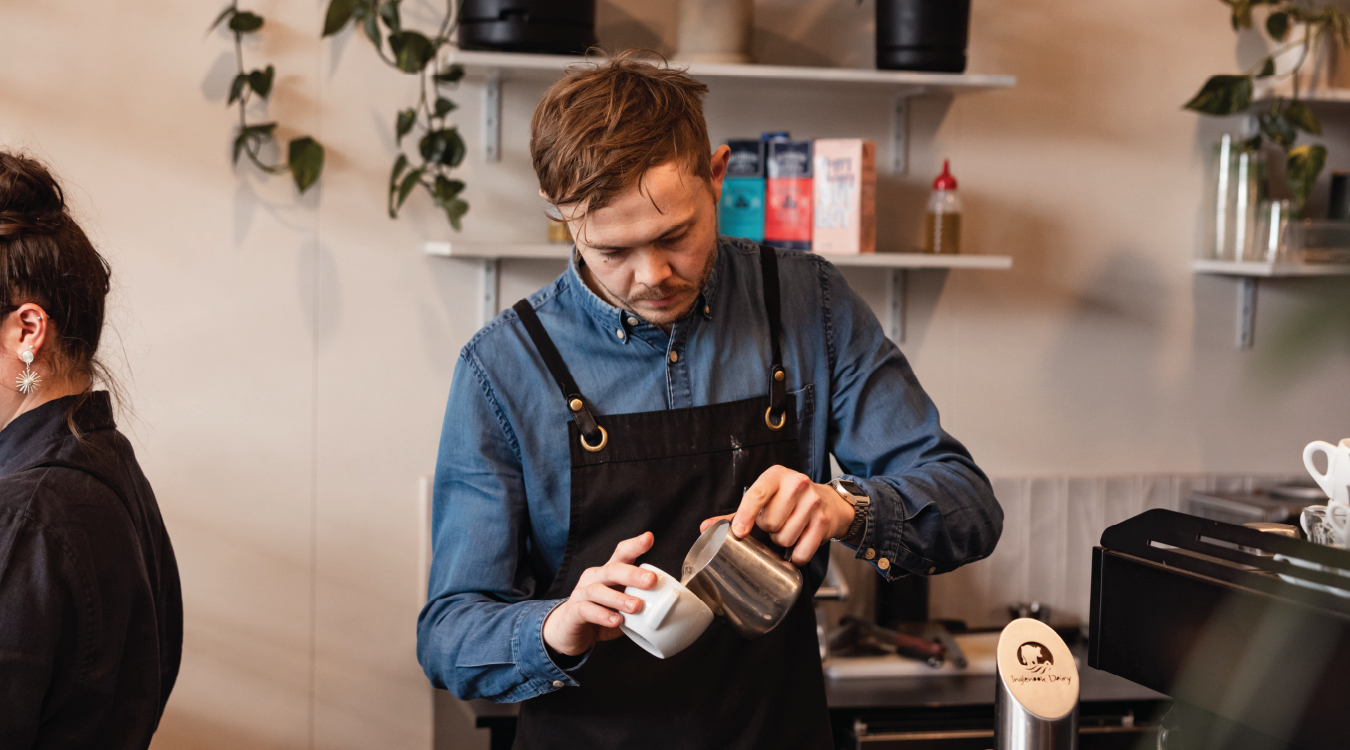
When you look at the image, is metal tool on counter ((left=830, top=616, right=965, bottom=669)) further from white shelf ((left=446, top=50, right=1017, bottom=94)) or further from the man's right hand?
the man's right hand

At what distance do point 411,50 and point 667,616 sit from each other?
1676 millimetres

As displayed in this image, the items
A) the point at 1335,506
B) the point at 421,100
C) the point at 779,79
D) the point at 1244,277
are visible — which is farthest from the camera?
the point at 1244,277

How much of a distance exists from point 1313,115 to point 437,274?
2280mm

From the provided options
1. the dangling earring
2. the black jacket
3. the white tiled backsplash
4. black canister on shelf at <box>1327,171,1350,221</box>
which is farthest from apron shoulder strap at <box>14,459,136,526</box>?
black canister on shelf at <box>1327,171,1350,221</box>

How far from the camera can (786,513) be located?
1064mm

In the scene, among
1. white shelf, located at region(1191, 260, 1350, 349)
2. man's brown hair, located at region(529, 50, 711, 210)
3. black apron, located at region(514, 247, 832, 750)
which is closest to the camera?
man's brown hair, located at region(529, 50, 711, 210)

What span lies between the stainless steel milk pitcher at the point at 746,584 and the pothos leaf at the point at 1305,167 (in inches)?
82.6

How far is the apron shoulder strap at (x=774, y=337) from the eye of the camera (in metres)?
1.38

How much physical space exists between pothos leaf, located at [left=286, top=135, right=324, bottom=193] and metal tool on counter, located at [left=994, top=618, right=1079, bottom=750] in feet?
6.25

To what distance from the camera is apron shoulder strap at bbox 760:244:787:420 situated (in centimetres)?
138

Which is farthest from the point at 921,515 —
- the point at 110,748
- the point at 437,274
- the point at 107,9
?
the point at 107,9

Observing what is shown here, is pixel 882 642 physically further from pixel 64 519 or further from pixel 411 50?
pixel 64 519

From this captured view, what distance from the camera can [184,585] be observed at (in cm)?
246

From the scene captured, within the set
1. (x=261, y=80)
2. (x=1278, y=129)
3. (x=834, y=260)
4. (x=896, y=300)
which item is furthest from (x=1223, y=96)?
(x=261, y=80)
